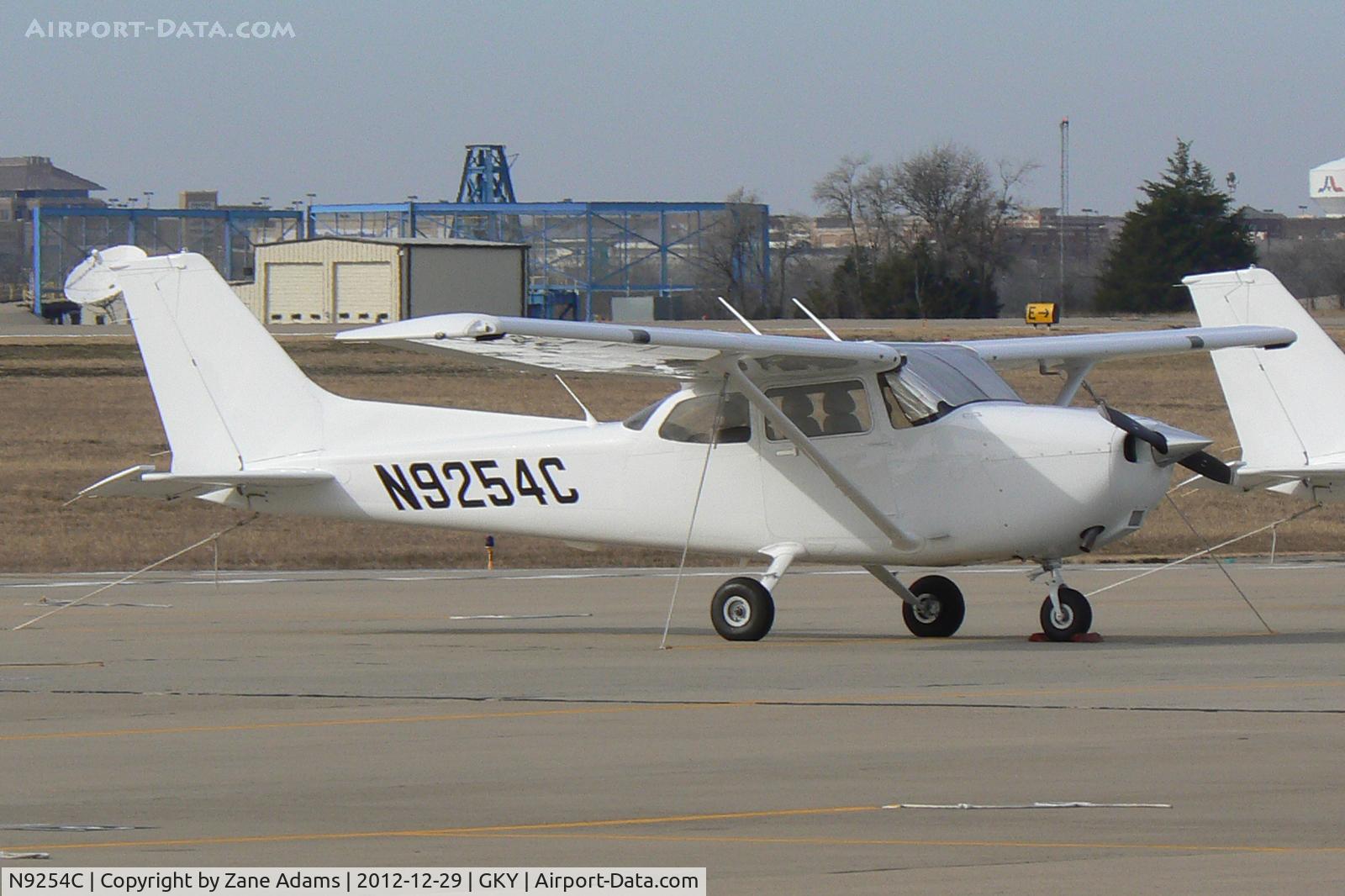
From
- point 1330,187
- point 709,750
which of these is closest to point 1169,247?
point 709,750

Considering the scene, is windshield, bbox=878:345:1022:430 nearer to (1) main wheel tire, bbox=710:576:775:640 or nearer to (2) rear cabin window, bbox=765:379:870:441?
(2) rear cabin window, bbox=765:379:870:441

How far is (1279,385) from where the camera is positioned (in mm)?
16734

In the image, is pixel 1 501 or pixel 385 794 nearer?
pixel 385 794

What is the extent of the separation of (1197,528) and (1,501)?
1894cm

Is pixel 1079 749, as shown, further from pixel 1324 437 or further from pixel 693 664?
pixel 1324 437

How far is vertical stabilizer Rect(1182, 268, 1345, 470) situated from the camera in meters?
16.5

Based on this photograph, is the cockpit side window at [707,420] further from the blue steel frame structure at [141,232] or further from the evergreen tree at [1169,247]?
the blue steel frame structure at [141,232]

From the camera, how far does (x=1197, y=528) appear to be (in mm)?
29078

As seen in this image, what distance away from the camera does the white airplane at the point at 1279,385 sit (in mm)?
16375

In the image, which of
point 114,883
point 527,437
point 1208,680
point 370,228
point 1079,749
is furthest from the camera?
point 370,228

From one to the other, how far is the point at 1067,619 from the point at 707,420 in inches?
124

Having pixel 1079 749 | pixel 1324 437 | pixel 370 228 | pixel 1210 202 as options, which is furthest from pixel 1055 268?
pixel 1079 749

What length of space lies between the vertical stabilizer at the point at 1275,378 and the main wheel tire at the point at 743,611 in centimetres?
483

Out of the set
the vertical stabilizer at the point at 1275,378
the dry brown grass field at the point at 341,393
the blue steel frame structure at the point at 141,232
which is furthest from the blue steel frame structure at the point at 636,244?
the vertical stabilizer at the point at 1275,378
